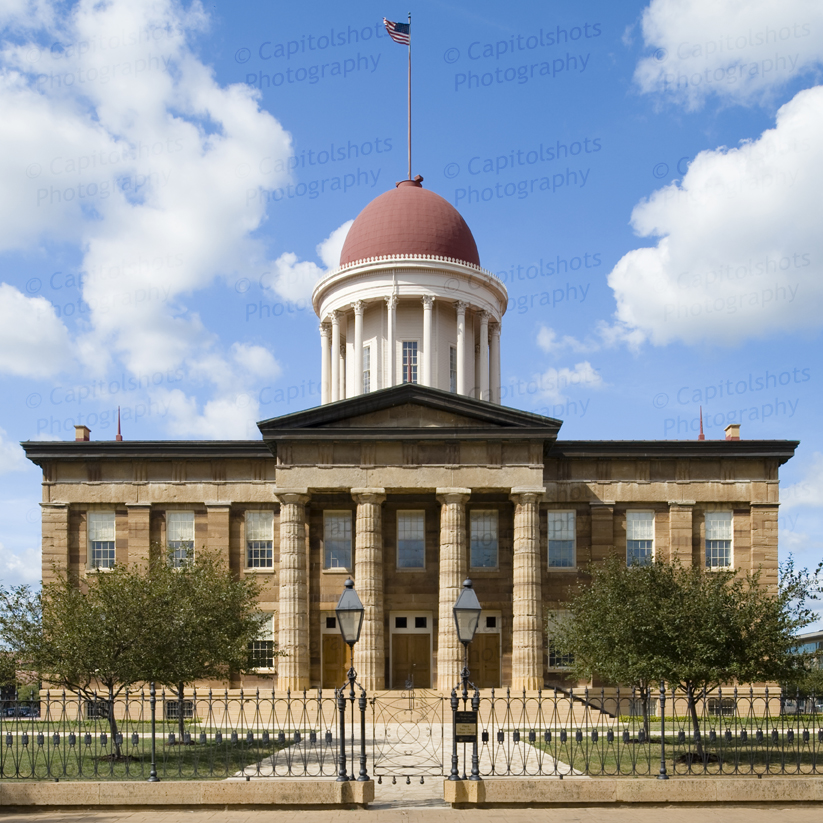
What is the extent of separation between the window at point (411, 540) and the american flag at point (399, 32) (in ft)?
91.5

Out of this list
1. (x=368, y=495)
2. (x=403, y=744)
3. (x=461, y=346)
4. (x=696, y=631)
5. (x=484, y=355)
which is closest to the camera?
(x=696, y=631)

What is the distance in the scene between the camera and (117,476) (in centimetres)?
4116

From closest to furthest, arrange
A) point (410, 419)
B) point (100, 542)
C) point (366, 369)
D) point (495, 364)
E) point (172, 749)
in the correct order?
point (172, 749) < point (410, 419) < point (100, 542) < point (366, 369) < point (495, 364)

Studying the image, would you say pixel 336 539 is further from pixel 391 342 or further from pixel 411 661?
pixel 391 342

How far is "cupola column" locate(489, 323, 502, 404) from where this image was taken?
5291 centimetres

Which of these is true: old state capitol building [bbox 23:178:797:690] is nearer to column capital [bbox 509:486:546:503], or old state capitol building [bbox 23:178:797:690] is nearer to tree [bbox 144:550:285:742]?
→ column capital [bbox 509:486:546:503]

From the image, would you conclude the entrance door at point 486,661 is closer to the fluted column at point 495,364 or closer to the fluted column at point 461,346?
the fluted column at point 461,346

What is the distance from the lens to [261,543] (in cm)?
4106

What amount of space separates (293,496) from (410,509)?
5427 millimetres

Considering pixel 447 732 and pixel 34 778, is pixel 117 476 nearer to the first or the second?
pixel 447 732

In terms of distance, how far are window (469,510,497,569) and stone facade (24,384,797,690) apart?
95mm

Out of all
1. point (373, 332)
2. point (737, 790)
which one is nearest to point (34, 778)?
point (737, 790)

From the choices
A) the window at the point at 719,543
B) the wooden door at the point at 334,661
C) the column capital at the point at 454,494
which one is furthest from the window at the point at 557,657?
the wooden door at the point at 334,661

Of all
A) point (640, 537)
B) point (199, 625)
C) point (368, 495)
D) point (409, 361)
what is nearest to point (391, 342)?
point (409, 361)
